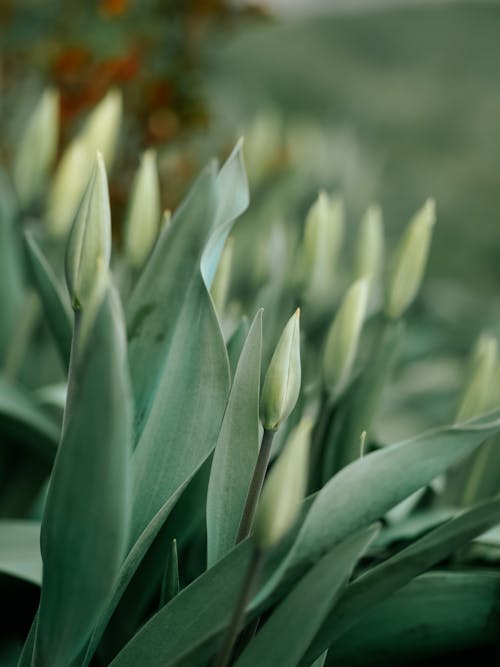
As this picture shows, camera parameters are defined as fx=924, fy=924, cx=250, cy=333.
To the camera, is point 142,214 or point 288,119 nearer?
point 142,214

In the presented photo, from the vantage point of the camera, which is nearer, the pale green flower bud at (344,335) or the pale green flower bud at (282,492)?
the pale green flower bud at (282,492)

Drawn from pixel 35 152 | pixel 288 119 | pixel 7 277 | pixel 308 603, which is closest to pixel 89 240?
pixel 308 603

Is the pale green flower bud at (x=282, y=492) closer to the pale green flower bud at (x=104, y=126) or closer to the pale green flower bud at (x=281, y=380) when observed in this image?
the pale green flower bud at (x=281, y=380)

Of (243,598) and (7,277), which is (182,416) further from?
(7,277)

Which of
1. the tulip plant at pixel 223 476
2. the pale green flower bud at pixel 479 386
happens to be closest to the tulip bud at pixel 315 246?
the tulip plant at pixel 223 476

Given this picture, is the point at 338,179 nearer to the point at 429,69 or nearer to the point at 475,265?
the point at 475,265

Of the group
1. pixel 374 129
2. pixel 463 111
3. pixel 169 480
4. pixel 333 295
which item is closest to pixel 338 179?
pixel 333 295
